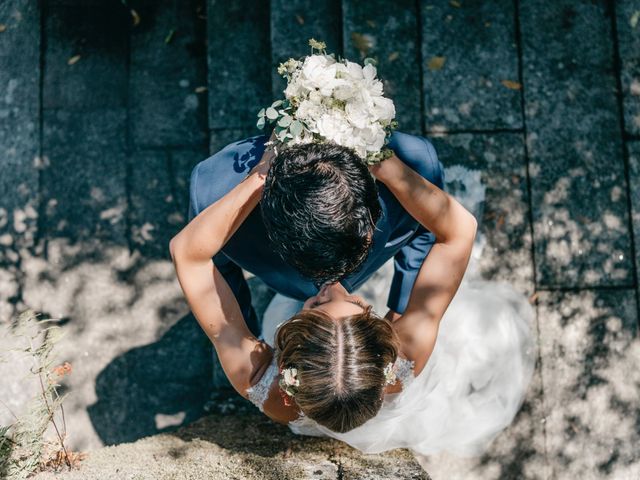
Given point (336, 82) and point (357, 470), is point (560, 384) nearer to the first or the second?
point (357, 470)

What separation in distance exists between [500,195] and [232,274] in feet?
6.71

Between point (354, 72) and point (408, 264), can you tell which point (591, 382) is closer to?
point (408, 264)

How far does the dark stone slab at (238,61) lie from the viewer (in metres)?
4.60

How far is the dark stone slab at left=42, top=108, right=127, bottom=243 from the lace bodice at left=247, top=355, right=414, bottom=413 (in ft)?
6.24

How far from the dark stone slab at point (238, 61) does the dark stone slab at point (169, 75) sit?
0.13 metres

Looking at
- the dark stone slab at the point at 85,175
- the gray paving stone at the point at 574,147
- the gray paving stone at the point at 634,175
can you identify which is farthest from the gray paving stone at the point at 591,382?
the dark stone slab at the point at 85,175

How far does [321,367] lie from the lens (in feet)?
8.74

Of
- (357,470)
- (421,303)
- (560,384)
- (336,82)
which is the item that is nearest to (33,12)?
(336,82)

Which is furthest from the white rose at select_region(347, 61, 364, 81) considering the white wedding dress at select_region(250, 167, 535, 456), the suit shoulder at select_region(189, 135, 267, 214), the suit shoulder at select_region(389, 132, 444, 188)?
the white wedding dress at select_region(250, 167, 535, 456)

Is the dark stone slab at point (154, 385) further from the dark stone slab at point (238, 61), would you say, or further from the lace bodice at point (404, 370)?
the lace bodice at point (404, 370)

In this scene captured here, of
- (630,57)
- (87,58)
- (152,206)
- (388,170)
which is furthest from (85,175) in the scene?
(630,57)

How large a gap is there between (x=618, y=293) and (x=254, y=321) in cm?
257

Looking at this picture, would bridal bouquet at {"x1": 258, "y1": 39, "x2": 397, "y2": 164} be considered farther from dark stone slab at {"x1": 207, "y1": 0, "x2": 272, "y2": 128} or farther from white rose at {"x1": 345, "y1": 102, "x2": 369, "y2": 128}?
dark stone slab at {"x1": 207, "y1": 0, "x2": 272, "y2": 128}

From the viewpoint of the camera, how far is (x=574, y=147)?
461 cm
